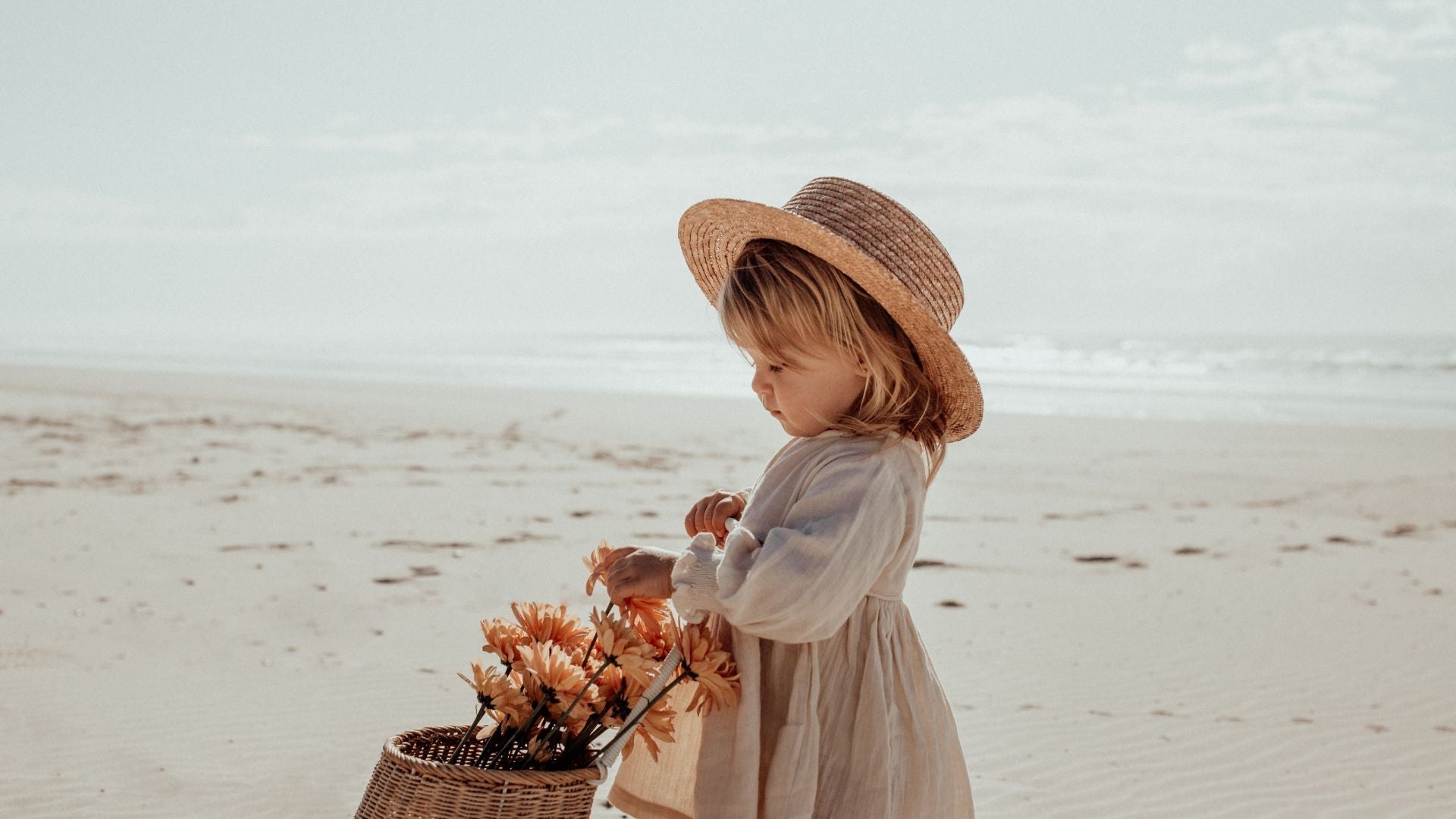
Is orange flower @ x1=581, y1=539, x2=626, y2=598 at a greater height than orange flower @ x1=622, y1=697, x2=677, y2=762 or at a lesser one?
greater

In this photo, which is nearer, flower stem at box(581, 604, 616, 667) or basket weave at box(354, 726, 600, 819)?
basket weave at box(354, 726, 600, 819)

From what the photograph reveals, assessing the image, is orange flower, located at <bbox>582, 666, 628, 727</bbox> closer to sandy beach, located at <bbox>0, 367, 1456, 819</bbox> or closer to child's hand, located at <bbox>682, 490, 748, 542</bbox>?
child's hand, located at <bbox>682, 490, 748, 542</bbox>

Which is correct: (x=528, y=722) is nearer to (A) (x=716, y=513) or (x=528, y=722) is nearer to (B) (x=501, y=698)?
(B) (x=501, y=698)

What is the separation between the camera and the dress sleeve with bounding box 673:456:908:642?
2002 mm

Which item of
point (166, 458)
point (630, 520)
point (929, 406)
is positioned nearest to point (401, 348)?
point (166, 458)

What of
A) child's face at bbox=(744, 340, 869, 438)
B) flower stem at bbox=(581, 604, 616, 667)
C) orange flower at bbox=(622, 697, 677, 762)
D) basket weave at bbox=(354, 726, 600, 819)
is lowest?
basket weave at bbox=(354, 726, 600, 819)

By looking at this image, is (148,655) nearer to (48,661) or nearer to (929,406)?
(48,661)

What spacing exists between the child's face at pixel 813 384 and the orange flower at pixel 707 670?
1.30ft

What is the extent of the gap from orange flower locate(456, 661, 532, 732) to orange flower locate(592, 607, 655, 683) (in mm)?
146

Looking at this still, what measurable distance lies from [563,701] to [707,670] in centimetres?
23

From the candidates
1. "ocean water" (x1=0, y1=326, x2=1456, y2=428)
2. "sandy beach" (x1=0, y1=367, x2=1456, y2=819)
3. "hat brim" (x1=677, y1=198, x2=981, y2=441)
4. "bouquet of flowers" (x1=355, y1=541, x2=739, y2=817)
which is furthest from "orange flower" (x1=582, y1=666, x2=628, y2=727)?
"ocean water" (x1=0, y1=326, x2=1456, y2=428)

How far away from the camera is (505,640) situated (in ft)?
6.90

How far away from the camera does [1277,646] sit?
6.21m

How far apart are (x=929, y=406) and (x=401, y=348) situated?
47420mm
